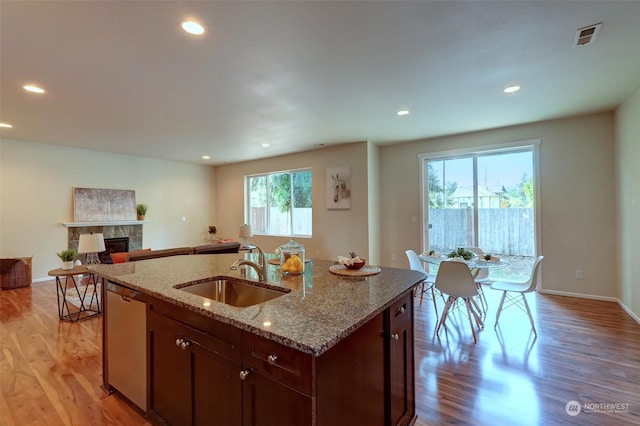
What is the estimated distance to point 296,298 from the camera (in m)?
1.47

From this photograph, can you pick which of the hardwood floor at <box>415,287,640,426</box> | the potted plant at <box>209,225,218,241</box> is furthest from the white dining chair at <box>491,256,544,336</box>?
the potted plant at <box>209,225,218,241</box>

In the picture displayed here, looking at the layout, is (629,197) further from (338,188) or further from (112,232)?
(112,232)

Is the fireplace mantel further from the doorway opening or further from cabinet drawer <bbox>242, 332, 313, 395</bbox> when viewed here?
cabinet drawer <bbox>242, 332, 313, 395</bbox>

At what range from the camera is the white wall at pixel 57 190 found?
5.18m

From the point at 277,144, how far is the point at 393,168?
2373 millimetres

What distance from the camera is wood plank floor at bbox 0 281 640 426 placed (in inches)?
73.9

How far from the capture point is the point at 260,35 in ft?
7.23

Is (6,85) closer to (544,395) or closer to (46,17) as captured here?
(46,17)

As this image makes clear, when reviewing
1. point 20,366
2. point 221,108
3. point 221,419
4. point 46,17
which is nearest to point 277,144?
point 221,108

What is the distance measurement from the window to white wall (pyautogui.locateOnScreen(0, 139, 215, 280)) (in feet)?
6.43

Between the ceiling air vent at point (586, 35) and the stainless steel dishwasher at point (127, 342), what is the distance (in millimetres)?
3626

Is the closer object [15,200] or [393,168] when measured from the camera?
[15,200]

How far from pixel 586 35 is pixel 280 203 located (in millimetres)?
5870

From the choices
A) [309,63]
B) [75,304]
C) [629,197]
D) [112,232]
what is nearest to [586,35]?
[309,63]
